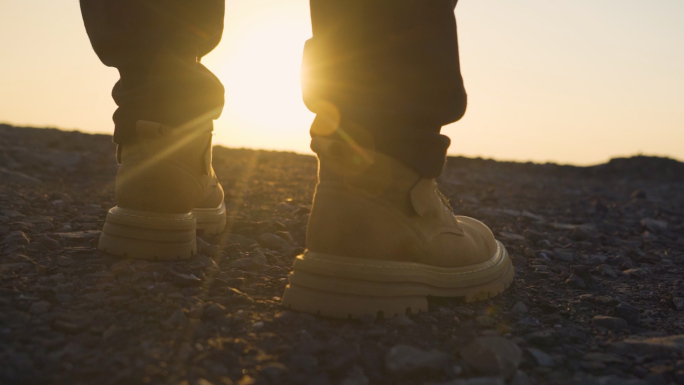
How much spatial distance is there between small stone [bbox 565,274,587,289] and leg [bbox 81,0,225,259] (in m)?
2.01

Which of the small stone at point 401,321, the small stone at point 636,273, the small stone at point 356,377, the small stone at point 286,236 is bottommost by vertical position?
the small stone at point 286,236

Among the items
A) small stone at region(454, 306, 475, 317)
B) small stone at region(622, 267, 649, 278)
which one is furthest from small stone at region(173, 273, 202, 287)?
small stone at region(622, 267, 649, 278)

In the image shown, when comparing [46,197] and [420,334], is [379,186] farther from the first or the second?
[46,197]

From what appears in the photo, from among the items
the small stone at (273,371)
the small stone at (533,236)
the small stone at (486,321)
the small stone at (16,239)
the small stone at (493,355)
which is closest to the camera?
the small stone at (273,371)

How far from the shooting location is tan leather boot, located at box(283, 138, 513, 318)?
184 centimetres

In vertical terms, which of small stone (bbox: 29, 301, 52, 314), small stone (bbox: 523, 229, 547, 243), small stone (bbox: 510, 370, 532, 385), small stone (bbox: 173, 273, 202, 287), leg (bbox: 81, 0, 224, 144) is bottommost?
small stone (bbox: 29, 301, 52, 314)

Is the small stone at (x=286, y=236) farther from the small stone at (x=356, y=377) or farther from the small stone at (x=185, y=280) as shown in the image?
the small stone at (x=356, y=377)

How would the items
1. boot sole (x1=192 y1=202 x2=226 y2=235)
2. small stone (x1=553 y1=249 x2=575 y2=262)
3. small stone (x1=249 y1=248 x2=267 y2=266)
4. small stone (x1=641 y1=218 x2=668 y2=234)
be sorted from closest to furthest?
small stone (x1=249 y1=248 x2=267 y2=266), boot sole (x1=192 y1=202 x2=226 y2=235), small stone (x1=553 y1=249 x2=575 y2=262), small stone (x1=641 y1=218 x2=668 y2=234)

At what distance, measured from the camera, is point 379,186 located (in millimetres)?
1913

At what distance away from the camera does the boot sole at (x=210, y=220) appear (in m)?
3.12

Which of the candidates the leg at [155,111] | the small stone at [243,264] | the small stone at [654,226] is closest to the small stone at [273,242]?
the small stone at [243,264]

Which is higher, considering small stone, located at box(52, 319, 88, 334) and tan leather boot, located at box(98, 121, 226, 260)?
tan leather boot, located at box(98, 121, 226, 260)

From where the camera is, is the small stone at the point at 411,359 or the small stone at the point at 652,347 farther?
the small stone at the point at 652,347

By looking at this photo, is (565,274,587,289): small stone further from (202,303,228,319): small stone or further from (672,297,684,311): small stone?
(202,303,228,319): small stone
